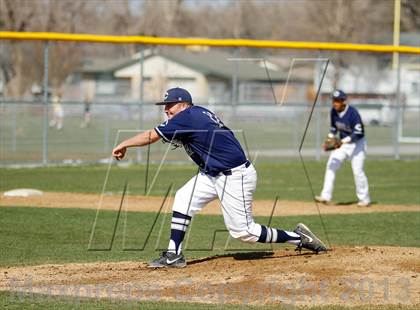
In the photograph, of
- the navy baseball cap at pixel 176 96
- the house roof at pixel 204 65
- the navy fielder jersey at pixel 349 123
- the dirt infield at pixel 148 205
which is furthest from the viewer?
the house roof at pixel 204 65

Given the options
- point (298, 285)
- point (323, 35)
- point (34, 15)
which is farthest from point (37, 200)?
point (323, 35)

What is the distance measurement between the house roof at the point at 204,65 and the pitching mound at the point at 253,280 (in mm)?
18520

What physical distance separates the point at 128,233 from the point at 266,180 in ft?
29.1

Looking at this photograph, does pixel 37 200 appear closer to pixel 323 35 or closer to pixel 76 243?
pixel 76 243

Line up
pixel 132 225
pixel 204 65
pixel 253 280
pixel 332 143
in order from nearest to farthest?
pixel 253 280, pixel 132 225, pixel 332 143, pixel 204 65

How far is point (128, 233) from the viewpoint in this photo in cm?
1271

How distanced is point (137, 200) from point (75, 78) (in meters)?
16.6

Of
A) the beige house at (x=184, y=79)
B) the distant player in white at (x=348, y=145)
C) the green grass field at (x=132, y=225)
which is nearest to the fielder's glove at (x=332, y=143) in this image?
the distant player in white at (x=348, y=145)

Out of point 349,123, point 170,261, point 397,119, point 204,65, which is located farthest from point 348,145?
point 204,65

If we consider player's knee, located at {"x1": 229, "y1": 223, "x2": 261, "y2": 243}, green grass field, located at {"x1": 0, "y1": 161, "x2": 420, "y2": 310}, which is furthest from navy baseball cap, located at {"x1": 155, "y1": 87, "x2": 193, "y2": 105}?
green grass field, located at {"x1": 0, "y1": 161, "x2": 420, "y2": 310}

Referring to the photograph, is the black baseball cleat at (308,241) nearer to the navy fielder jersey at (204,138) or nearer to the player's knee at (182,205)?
the navy fielder jersey at (204,138)

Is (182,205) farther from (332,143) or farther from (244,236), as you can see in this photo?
(332,143)

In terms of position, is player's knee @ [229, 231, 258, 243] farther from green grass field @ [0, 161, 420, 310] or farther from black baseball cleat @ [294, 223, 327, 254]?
green grass field @ [0, 161, 420, 310]

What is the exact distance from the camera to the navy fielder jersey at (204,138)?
870 cm
